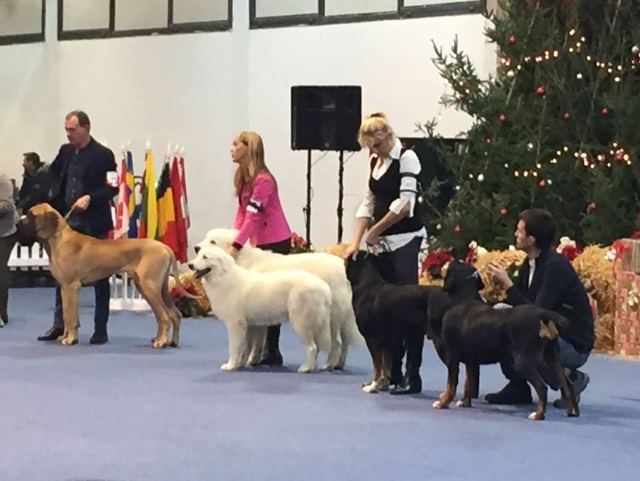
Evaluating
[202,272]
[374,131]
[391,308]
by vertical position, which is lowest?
[391,308]

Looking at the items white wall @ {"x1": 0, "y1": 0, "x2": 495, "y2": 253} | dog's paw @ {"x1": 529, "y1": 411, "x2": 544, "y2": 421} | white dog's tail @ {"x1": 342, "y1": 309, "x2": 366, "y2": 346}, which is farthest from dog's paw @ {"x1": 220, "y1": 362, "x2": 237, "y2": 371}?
white wall @ {"x1": 0, "y1": 0, "x2": 495, "y2": 253}

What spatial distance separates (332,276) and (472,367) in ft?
5.17

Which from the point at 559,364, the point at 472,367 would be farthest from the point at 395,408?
the point at 559,364

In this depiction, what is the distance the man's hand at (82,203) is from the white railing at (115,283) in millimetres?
1314

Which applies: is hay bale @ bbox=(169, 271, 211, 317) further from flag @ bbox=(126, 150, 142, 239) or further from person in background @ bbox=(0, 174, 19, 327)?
person in background @ bbox=(0, 174, 19, 327)

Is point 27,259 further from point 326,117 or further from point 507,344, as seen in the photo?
point 507,344

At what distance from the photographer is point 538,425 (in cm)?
565

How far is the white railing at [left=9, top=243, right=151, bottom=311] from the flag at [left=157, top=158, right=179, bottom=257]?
0.55 metres

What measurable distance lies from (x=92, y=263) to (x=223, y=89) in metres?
6.01

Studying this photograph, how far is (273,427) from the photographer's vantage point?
5.50 metres

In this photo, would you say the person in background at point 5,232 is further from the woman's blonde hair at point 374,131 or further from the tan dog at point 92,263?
the woman's blonde hair at point 374,131

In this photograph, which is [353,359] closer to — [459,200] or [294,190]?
[459,200]

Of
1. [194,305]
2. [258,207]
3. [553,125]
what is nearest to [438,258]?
[553,125]

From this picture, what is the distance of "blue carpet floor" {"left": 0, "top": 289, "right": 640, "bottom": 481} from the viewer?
4676 millimetres
